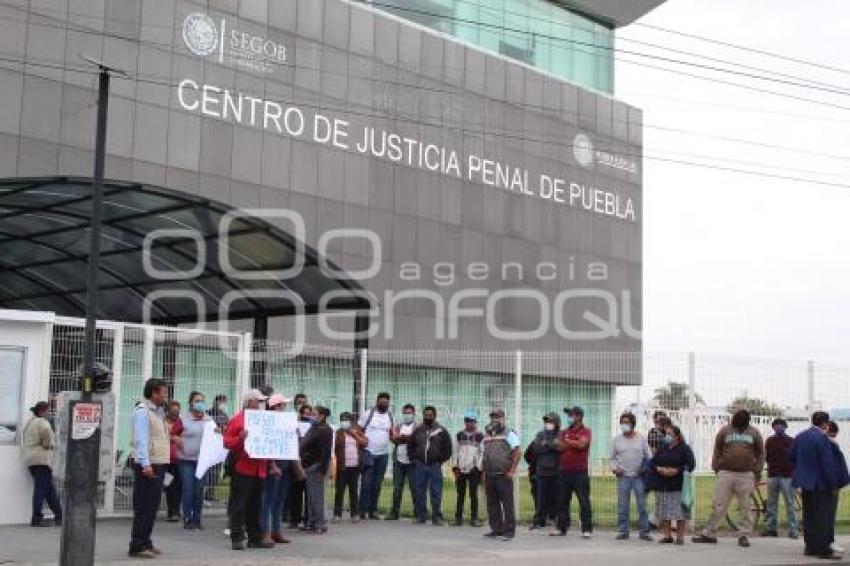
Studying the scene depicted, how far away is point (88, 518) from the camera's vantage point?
430 inches

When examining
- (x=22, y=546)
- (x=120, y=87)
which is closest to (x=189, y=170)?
(x=120, y=87)

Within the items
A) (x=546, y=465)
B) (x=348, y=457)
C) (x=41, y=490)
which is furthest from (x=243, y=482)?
(x=546, y=465)

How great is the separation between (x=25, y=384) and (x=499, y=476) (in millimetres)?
6760

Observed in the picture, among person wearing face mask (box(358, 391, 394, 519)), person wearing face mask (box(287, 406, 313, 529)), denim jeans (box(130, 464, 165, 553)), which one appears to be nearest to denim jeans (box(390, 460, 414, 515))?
person wearing face mask (box(358, 391, 394, 519))

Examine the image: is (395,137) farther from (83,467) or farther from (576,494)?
(83,467)

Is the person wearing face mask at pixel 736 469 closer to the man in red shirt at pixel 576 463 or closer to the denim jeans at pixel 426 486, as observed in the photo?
the man in red shirt at pixel 576 463

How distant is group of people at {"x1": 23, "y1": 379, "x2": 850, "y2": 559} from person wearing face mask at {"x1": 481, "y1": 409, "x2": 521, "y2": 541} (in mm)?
20

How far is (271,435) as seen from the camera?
13609 millimetres

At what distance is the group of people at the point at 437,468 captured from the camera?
1341 centimetres

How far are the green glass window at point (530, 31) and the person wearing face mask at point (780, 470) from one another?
28.5 m

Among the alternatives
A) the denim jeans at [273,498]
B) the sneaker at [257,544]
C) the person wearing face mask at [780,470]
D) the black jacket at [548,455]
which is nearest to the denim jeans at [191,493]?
the denim jeans at [273,498]

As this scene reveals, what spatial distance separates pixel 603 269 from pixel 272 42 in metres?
19.5

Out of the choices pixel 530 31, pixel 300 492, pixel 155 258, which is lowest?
pixel 300 492

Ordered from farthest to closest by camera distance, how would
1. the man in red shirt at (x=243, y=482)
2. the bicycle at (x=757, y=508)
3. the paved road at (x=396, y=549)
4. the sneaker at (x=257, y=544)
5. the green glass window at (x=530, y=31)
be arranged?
1. the green glass window at (x=530, y=31)
2. the bicycle at (x=757, y=508)
3. the sneaker at (x=257, y=544)
4. the man in red shirt at (x=243, y=482)
5. the paved road at (x=396, y=549)
